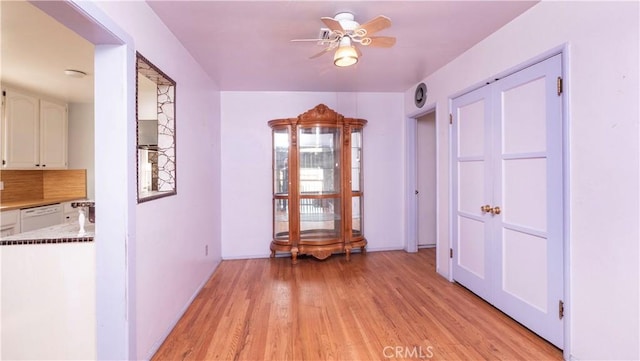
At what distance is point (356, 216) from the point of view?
3938 mm

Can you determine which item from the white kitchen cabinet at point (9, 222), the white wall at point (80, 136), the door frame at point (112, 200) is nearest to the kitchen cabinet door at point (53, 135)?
the white wall at point (80, 136)

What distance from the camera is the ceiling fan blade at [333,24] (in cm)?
176

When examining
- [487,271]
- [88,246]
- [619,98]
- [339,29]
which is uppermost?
[339,29]

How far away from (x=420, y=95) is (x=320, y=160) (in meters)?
1.54

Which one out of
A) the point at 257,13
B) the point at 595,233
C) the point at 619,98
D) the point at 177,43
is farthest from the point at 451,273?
the point at 177,43

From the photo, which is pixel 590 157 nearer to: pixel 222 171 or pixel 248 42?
pixel 248 42

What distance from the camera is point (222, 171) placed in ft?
12.9

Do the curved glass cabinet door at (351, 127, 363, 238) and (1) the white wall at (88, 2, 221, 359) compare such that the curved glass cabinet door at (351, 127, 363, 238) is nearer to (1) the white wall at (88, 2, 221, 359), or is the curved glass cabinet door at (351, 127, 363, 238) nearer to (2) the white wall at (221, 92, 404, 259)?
(2) the white wall at (221, 92, 404, 259)

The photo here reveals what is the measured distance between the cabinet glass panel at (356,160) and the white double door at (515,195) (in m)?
1.35

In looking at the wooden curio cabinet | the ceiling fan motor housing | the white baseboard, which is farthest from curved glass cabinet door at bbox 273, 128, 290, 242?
the ceiling fan motor housing

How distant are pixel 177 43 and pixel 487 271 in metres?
3.31

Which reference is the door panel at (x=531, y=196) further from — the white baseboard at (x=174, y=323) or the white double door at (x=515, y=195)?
the white baseboard at (x=174, y=323)

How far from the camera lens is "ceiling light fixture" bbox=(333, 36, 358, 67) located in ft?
6.61

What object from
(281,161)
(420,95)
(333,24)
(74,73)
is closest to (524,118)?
(333,24)
